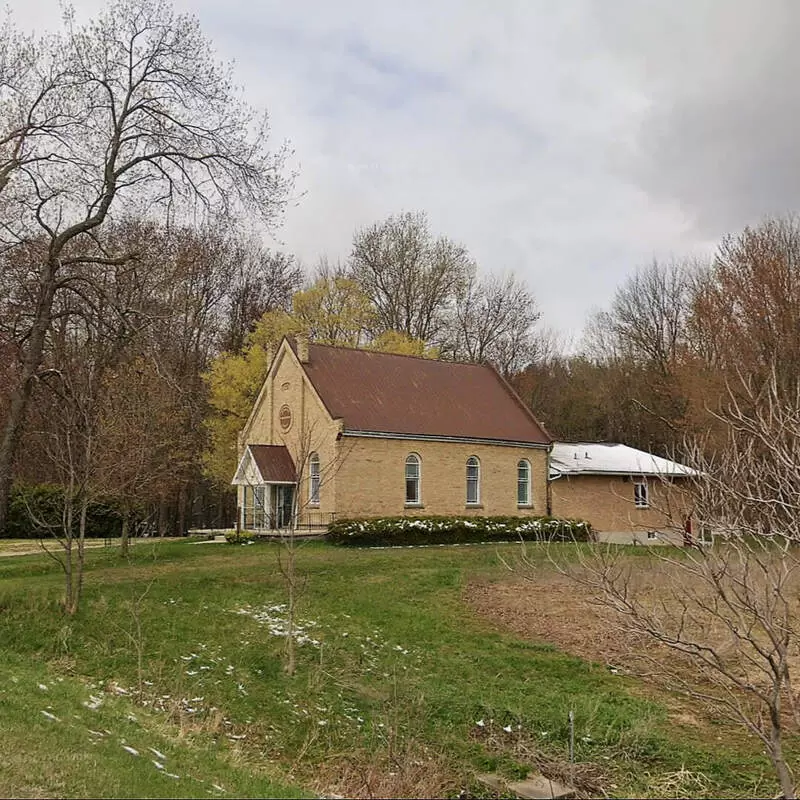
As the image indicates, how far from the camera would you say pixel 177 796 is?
22.9 feet

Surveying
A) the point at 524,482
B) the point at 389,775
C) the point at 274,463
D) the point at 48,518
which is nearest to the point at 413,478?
the point at 274,463

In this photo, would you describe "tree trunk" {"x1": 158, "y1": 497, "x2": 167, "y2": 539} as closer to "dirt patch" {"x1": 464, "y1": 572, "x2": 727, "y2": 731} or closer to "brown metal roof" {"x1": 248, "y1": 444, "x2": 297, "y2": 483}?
"brown metal roof" {"x1": 248, "y1": 444, "x2": 297, "y2": 483}

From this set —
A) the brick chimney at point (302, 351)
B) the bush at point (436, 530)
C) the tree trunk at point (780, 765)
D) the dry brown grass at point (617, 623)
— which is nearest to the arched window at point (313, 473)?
the bush at point (436, 530)

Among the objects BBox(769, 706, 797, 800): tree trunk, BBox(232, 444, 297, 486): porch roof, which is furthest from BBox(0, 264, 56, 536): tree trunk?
BBox(769, 706, 797, 800): tree trunk

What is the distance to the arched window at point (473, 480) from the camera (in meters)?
33.3

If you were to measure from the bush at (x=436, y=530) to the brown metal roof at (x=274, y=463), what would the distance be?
384 centimetres

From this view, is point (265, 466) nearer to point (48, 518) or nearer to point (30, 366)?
point (48, 518)

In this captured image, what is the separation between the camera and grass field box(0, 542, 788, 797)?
27.7ft

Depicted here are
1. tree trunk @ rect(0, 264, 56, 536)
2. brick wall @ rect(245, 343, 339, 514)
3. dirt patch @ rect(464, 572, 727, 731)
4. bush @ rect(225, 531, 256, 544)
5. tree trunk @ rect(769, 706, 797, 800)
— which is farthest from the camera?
brick wall @ rect(245, 343, 339, 514)

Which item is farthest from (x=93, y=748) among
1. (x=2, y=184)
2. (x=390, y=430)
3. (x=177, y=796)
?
(x=390, y=430)

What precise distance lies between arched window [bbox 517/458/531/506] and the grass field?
636 inches

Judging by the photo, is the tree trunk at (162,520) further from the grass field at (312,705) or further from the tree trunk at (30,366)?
the tree trunk at (30,366)

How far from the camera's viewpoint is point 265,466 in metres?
31.3

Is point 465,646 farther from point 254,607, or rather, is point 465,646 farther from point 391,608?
point 254,607
